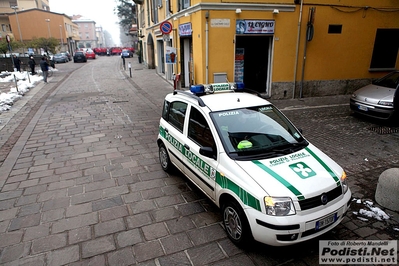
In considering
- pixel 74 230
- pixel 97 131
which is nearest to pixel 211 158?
pixel 74 230

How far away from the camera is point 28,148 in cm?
712

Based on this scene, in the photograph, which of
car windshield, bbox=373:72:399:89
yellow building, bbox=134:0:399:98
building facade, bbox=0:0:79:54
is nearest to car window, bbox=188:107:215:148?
yellow building, bbox=134:0:399:98

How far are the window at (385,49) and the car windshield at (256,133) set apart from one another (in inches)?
451

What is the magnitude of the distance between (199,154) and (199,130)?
0.40 meters

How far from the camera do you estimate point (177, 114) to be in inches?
199

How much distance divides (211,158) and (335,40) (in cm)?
1091

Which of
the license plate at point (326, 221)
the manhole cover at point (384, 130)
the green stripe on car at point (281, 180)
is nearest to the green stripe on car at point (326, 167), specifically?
the license plate at point (326, 221)

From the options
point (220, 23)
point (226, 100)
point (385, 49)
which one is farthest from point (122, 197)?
point (385, 49)

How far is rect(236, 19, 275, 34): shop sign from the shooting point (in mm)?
10709

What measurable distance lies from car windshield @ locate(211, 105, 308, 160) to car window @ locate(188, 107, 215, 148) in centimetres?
18

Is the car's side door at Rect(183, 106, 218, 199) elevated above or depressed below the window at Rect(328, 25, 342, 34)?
below

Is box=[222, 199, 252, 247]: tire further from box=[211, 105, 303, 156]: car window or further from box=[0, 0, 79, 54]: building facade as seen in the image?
box=[0, 0, 79, 54]: building facade

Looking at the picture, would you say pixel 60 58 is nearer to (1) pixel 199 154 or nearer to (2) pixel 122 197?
(2) pixel 122 197

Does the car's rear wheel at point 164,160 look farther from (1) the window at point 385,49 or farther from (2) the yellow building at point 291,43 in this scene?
(1) the window at point 385,49
